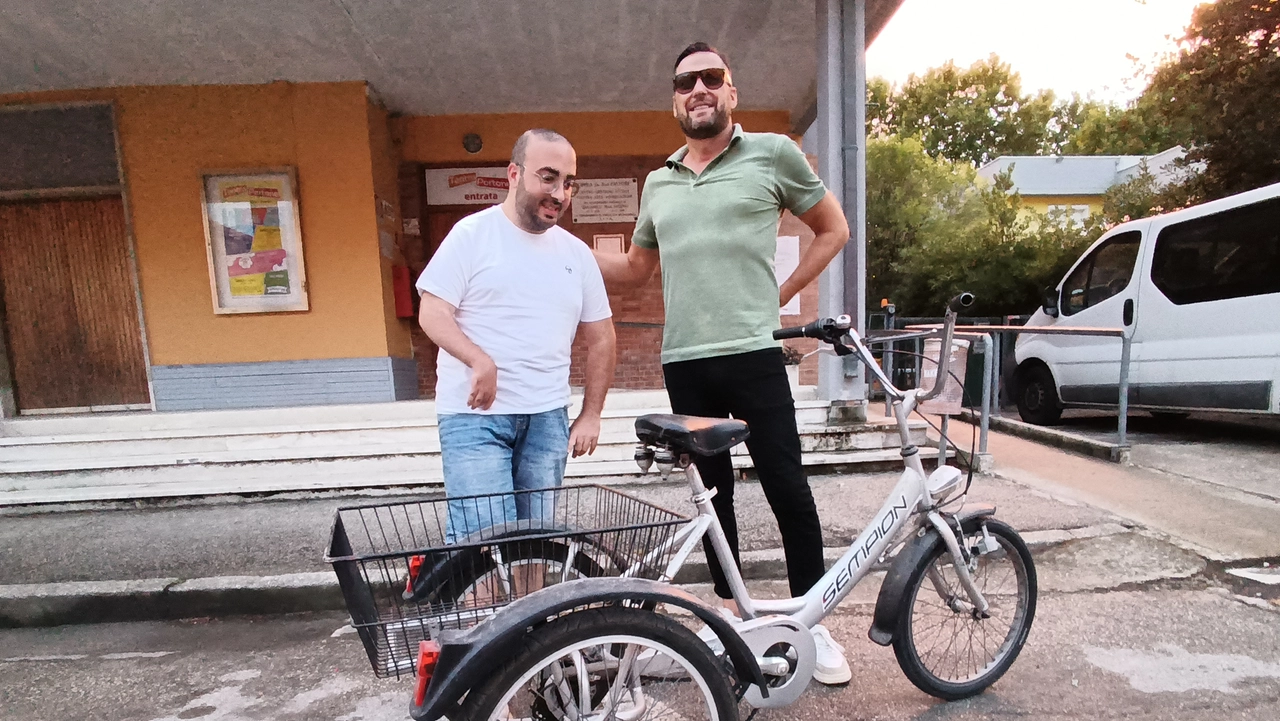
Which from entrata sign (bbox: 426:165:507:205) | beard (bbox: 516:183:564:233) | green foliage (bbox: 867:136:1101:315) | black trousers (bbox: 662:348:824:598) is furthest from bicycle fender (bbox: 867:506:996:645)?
green foliage (bbox: 867:136:1101:315)

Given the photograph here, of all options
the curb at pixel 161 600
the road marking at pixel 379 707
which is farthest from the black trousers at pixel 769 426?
the curb at pixel 161 600

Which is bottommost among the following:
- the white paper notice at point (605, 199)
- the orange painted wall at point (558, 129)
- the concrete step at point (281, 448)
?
the concrete step at point (281, 448)

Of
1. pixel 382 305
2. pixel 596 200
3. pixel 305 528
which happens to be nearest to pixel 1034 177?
pixel 596 200

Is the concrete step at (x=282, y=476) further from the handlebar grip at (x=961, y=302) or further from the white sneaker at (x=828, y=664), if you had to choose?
the handlebar grip at (x=961, y=302)

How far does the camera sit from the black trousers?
208 centimetres

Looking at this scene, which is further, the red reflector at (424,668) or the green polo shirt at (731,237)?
the green polo shirt at (731,237)

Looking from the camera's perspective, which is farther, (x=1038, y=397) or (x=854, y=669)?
(x=1038, y=397)

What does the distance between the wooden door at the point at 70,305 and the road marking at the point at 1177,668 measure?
26.4 feet

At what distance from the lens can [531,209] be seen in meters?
1.91

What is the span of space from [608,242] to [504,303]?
218 inches

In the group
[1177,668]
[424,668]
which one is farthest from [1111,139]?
[424,668]

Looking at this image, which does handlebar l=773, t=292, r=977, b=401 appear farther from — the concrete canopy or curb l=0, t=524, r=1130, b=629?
the concrete canopy

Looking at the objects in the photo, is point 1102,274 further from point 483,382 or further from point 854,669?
point 483,382

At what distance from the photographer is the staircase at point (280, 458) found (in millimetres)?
4781
